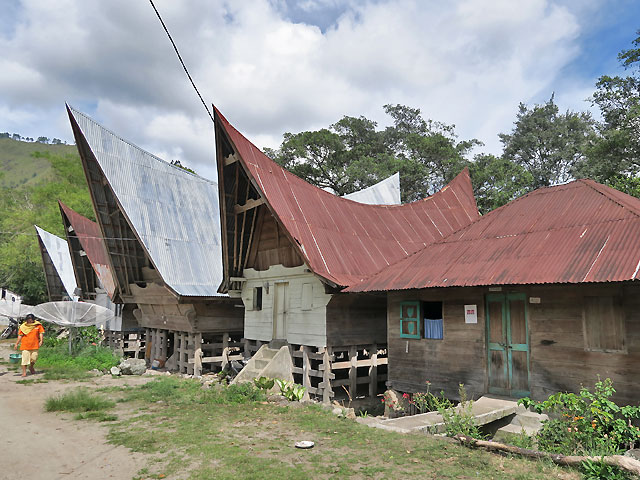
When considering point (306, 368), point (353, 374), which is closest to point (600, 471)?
point (353, 374)

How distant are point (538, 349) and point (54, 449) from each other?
9139mm

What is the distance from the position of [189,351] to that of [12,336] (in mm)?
26383

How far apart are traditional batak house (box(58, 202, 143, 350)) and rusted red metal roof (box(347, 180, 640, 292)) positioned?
689 inches

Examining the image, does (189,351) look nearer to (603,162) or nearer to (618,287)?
(618,287)

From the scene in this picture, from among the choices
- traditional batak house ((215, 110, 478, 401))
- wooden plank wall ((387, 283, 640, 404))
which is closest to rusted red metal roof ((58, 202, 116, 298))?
traditional batak house ((215, 110, 478, 401))

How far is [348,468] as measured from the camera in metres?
6.45

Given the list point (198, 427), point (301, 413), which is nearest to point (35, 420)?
point (198, 427)

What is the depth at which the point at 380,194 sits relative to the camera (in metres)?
29.2

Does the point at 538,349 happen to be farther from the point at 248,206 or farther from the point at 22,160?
the point at 22,160

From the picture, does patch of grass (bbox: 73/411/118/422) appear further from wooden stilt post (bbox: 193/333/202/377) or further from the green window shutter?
wooden stilt post (bbox: 193/333/202/377)

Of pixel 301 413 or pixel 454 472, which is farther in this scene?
pixel 301 413

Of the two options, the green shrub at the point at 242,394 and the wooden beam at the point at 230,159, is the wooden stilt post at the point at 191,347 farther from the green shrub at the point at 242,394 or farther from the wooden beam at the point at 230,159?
the wooden beam at the point at 230,159

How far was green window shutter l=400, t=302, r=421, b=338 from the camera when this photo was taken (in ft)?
39.3

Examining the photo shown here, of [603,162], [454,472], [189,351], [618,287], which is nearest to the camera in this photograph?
[454,472]
